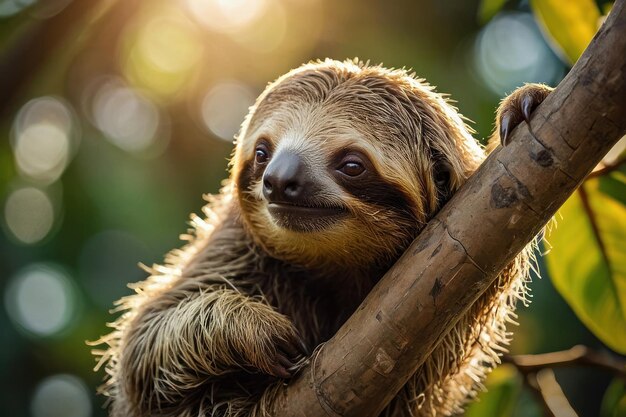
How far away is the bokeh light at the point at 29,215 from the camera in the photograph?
492 inches

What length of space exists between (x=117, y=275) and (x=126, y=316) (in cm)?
653

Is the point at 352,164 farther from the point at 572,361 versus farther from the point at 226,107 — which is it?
the point at 226,107

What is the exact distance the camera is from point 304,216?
16.0 ft

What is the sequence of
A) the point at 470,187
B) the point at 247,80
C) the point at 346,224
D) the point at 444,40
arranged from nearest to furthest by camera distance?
the point at 470,187 < the point at 346,224 < the point at 444,40 < the point at 247,80

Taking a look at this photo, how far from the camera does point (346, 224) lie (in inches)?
197

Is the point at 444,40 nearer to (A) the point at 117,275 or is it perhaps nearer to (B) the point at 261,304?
(A) the point at 117,275

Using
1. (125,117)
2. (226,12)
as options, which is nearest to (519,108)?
(226,12)

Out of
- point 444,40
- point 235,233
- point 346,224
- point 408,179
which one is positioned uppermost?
point 444,40

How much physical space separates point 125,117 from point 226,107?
70.8 inches

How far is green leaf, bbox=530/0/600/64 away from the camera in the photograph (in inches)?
199

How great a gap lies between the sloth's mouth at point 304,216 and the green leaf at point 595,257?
1.47 m

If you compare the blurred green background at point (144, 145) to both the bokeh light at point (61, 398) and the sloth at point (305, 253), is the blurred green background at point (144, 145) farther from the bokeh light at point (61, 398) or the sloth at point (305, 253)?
the sloth at point (305, 253)

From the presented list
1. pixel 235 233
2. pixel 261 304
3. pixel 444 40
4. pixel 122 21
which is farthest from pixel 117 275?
pixel 261 304

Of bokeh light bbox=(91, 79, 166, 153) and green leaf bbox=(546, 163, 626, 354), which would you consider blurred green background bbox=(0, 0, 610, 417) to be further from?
green leaf bbox=(546, 163, 626, 354)
